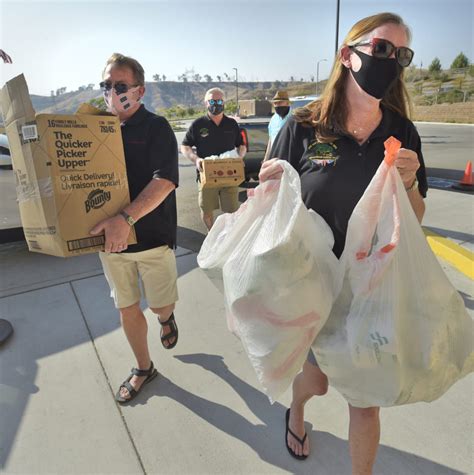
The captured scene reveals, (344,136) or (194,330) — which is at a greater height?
(344,136)

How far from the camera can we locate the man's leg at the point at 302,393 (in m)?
1.65

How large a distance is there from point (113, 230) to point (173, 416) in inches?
40.8

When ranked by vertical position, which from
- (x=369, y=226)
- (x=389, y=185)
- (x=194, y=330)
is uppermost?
(x=389, y=185)

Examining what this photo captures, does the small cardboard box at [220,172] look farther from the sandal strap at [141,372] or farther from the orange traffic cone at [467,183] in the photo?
the orange traffic cone at [467,183]

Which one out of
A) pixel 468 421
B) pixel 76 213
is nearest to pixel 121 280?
pixel 76 213

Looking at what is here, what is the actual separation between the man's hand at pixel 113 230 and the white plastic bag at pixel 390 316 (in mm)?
1049

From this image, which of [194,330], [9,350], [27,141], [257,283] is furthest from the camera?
[194,330]

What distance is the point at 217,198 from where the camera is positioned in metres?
4.63

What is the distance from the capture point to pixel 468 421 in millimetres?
1909

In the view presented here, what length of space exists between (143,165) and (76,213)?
46 centimetres

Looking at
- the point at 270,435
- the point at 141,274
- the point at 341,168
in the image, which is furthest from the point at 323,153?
the point at 270,435

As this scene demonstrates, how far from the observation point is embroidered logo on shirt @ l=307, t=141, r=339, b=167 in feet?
4.76

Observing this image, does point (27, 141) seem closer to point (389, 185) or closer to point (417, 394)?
point (389, 185)

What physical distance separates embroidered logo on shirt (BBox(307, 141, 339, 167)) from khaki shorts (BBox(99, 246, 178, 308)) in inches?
42.3
